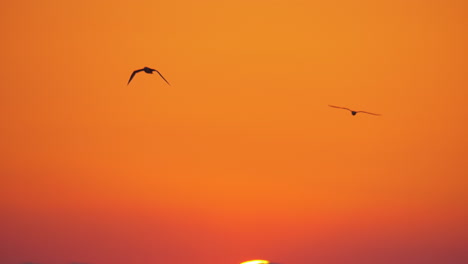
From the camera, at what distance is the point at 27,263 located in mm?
113438

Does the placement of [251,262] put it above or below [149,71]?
below

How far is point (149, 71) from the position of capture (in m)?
112

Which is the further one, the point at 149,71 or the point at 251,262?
the point at 251,262

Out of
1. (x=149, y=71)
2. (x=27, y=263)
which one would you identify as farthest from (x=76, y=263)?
(x=149, y=71)

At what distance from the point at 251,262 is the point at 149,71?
98.0ft

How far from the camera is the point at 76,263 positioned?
111500 mm

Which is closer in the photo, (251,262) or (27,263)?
(27,263)

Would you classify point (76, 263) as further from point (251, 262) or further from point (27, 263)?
point (251, 262)

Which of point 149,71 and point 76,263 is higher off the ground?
point 149,71

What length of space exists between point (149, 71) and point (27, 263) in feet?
83.9

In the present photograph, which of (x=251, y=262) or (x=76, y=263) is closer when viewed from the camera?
(x=76, y=263)

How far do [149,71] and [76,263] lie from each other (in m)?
22.7

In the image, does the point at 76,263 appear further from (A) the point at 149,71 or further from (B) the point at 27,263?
(A) the point at 149,71

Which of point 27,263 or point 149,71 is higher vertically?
point 149,71
